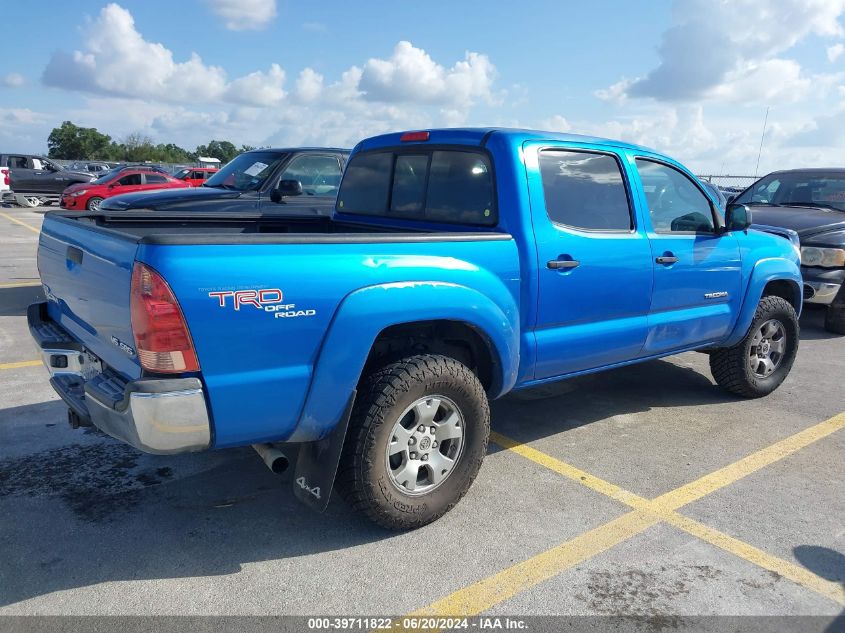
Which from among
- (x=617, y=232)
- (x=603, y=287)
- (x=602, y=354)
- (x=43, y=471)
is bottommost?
(x=43, y=471)

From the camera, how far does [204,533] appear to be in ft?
10.5

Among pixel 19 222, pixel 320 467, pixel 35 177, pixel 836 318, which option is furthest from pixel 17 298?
pixel 35 177

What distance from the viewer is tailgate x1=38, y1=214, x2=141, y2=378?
103 inches

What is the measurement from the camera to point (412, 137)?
13.4 ft

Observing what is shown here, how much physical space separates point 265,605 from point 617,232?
2769 mm

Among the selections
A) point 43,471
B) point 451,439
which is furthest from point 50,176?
point 451,439

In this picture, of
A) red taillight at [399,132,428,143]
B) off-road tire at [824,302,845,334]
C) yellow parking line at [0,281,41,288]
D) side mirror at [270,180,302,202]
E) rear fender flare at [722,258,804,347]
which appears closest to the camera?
red taillight at [399,132,428,143]

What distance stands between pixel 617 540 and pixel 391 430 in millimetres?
1202

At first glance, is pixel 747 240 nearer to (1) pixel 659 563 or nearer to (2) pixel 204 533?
(1) pixel 659 563

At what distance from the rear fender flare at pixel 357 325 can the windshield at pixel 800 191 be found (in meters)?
7.25

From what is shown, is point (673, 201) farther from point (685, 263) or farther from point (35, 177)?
point (35, 177)

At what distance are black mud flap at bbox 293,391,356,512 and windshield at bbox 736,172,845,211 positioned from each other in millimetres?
7860

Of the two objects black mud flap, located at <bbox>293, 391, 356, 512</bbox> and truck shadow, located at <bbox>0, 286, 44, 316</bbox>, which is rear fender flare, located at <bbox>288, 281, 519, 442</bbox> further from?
truck shadow, located at <bbox>0, 286, 44, 316</bbox>

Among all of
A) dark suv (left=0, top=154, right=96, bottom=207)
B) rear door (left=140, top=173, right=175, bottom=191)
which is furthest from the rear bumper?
dark suv (left=0, top=154, right=96, bottom=207)
